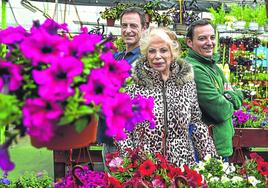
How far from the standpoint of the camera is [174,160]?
2074 millimetres

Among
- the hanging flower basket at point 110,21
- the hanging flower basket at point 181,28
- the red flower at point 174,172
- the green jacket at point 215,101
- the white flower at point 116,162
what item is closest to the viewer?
the red flower at point 174,172

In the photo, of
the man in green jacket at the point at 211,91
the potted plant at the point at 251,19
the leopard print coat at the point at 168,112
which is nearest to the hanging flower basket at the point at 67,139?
the leopard print coat at the point at 168,112

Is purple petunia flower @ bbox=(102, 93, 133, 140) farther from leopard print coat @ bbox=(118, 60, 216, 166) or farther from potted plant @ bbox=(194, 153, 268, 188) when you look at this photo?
leopard print coat @ bbox=(118, 60, 216, 166)

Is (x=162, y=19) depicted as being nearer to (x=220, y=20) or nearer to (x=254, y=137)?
(x=220, y=20)

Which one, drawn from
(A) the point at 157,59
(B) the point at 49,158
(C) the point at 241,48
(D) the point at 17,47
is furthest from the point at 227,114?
(C) the point at 241,48

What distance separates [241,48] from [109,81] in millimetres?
6994

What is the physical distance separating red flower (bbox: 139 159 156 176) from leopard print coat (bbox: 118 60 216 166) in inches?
11.3

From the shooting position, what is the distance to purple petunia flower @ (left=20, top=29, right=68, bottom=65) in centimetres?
92

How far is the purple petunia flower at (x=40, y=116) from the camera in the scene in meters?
0.87

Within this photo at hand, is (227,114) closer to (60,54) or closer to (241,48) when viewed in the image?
(60,54)

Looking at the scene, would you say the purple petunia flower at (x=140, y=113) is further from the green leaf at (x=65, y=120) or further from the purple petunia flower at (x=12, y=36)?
the purple petunia flower at (x=12, y=36)

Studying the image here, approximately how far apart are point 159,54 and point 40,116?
1284 mm

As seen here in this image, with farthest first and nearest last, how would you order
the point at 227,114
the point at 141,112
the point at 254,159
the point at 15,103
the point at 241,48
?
the point at 241,48 → the point at 227,114 → the point at 254,159 → the point at 141,112 → the point at 15,103

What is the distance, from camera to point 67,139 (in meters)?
1.01
